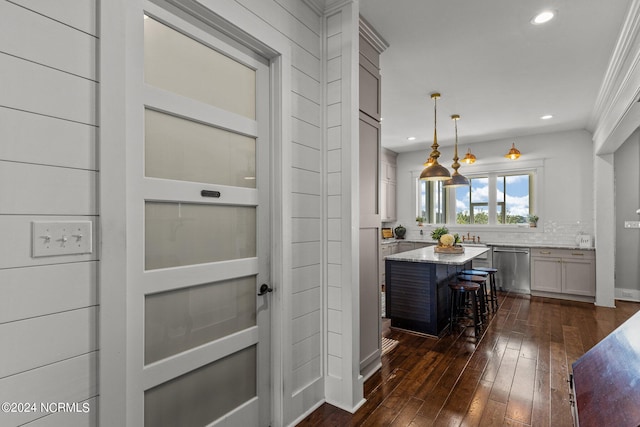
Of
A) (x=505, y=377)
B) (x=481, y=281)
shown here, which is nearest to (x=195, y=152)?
(x=505, y=377)

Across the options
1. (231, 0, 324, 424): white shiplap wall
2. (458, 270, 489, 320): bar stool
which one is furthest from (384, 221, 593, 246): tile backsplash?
(231, 0, 324, 424): white shiplap wall

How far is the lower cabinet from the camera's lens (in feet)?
17.2

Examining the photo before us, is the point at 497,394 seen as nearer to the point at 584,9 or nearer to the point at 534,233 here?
the point at 584,9

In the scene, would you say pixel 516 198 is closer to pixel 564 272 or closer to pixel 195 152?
pixel 564 272

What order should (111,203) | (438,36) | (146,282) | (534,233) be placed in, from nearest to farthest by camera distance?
(111,203)
(146,282)
(438,36)
(534,233)

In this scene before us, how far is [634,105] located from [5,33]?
4441 millimetres

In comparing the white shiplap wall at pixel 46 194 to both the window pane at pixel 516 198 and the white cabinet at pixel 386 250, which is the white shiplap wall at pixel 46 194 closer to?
the white cabinet at pixel 386 250

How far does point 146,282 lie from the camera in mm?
1447

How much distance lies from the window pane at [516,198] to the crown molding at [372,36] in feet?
15.5

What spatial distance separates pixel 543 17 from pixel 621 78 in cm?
139

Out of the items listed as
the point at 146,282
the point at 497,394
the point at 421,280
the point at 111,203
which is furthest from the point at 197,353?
the point at 421,280

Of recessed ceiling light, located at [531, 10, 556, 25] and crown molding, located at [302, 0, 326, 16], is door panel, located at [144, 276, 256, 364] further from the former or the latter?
recessed ceiling light, located at [531, 10, 556, 25]

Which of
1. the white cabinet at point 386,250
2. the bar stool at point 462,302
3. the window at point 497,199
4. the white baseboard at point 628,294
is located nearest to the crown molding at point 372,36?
the bar stool at point 462,302

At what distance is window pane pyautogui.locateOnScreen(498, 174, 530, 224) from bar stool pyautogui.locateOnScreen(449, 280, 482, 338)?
2.91m
